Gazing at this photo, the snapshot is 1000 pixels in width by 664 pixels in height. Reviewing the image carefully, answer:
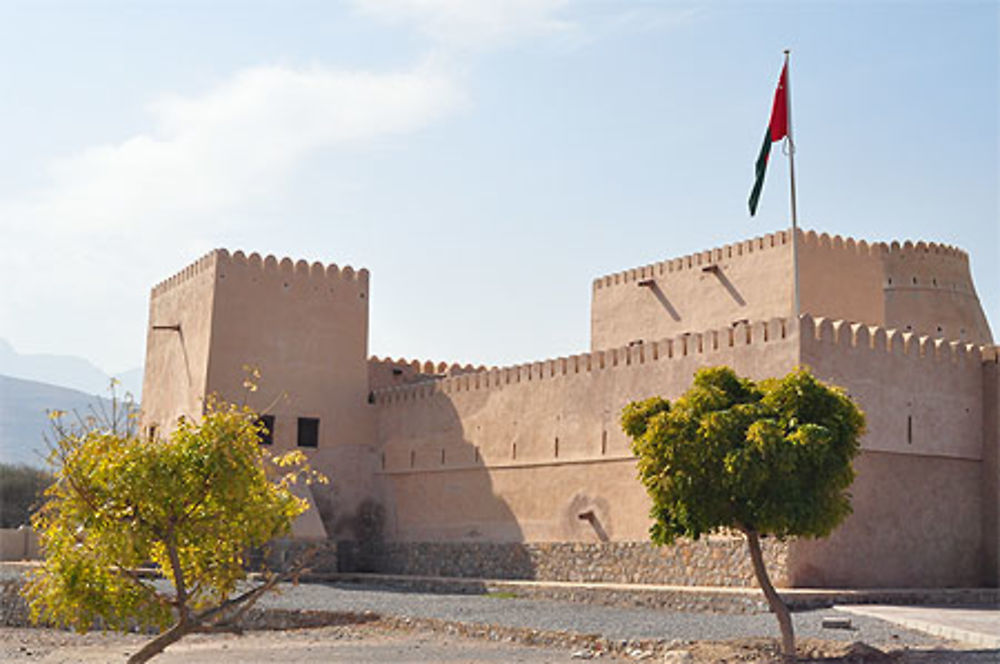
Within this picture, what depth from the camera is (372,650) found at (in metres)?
12.6

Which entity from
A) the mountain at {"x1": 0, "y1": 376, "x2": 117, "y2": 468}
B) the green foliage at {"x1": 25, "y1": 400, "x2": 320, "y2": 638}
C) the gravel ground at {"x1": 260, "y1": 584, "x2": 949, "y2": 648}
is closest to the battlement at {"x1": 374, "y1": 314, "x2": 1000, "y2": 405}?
the gravel ground at {"x1": 260, "y1": 584, "x2": 949, "y2": 648}

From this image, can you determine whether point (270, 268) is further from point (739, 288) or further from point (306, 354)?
point (739, 288)

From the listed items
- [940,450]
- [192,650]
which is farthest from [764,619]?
[192,650]

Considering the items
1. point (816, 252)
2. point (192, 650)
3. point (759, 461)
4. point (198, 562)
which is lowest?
point (192, 650)

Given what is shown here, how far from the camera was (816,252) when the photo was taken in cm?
2034

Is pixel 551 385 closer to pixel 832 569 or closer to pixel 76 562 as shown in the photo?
pixel 832 569

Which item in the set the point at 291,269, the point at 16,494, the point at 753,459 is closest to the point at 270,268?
the point at 291,269

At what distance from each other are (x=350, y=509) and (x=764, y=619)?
11578 millimetres

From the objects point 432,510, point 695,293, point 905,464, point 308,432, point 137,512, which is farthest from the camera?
point 308,432

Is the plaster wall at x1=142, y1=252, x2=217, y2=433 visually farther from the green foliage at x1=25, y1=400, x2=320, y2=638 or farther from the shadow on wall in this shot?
the green foliage at x1=25, y1=400, x2=320, y2=638

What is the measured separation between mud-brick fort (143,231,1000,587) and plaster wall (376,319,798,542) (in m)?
0.04

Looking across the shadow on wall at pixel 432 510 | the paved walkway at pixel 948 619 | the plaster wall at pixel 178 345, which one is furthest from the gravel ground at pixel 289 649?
the plaster wall at pixel 178 345

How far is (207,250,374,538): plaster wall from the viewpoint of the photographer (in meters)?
22.0

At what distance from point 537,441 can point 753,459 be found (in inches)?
383
